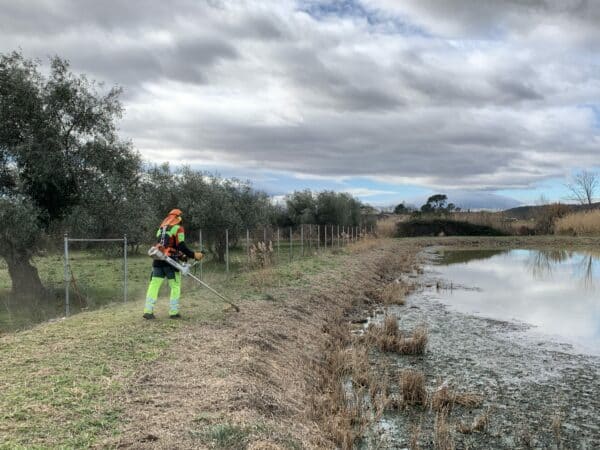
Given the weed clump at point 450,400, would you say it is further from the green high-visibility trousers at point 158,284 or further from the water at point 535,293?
the green high-visibility trousers at point 158,284

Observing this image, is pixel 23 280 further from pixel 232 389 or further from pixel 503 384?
pixel 503 384

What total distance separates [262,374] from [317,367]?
183cm

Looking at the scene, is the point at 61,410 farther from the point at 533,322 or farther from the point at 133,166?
the point at 133,166

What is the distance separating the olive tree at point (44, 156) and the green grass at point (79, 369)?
497 cm

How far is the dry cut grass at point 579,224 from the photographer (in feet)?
165

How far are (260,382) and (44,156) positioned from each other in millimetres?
11255

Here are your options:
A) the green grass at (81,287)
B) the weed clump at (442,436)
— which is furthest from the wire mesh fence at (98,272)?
the weed clump at (442,436)

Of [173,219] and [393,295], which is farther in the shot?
[393,295]

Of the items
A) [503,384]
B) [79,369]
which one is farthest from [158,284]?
[503,384]

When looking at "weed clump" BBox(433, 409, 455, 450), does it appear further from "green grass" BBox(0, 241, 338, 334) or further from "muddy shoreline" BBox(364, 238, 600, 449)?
"green grass" BBox(0, 241, 338, 334)

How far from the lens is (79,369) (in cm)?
657

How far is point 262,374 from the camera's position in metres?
7.30

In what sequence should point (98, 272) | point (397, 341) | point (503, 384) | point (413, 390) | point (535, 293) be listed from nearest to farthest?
1. point (413, 390)
2. point (503, 384)
3. point (397, 341)
4. point (535, 293)
5. point (98, 272)

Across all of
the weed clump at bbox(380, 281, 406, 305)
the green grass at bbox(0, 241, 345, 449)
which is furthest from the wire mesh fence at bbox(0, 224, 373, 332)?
the weed clump at bbox(380, 281, 406, 305)
